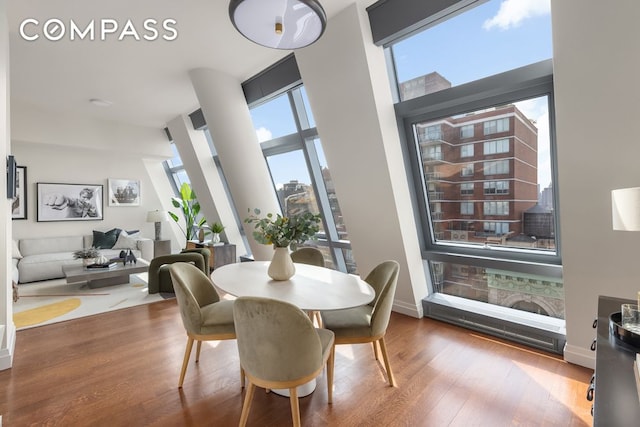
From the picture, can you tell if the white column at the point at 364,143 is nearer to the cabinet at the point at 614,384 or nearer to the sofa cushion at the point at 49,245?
the cabinet at the point at 614,384

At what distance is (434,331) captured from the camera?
3258mm

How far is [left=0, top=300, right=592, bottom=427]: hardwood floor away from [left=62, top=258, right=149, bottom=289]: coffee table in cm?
144

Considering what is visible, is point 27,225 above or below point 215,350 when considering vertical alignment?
above

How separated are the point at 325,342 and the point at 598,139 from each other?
229 cm

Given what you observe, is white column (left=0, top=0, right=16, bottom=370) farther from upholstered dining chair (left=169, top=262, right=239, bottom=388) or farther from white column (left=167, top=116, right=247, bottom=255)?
white column (left=167, top=116, right=247, bottom=255)

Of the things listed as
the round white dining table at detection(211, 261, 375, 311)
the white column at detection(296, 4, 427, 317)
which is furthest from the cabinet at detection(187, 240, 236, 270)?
the round white dining table at detection(211, 261, 375, 311)

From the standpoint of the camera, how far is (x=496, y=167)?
287 centimetres

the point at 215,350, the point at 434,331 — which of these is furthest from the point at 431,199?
the point at 215,350

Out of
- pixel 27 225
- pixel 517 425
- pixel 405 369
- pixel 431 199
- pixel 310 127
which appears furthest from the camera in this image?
pixel 27 225

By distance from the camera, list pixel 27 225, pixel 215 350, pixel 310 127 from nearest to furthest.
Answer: pixel 215 350, pixel 310 127, pixel 27 225

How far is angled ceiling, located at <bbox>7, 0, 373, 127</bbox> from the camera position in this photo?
291 centimetres

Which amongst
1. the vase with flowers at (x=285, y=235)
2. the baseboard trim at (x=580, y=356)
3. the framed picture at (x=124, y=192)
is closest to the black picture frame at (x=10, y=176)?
the vase with flowers at (x=285, y=235)

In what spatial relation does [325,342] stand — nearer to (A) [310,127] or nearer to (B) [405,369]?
(B) [405,369]

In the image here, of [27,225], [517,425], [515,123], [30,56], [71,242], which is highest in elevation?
[30,56]
